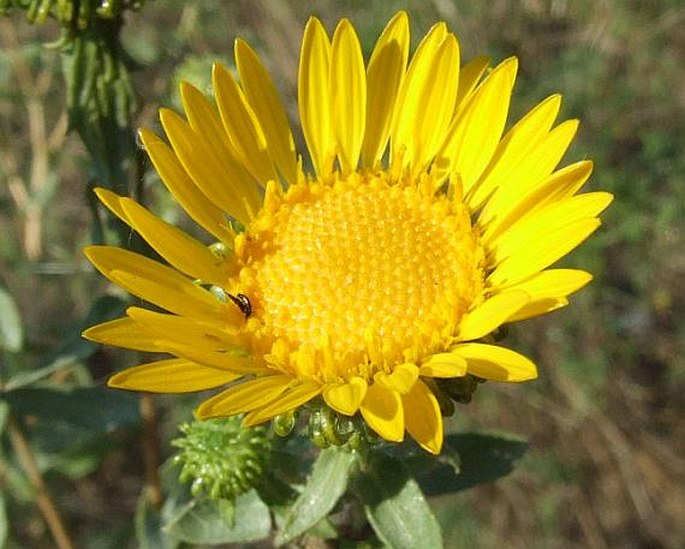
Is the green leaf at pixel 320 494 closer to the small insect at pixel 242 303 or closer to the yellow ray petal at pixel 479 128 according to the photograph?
the small insect at pixel 242 303

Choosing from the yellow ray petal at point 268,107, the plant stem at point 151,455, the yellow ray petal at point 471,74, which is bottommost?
the plant stem at point 151,455

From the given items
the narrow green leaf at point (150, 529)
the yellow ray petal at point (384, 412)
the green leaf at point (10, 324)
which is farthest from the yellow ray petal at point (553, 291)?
the green leaf at point (10, 324)

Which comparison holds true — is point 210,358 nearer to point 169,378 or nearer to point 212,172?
point 169,378

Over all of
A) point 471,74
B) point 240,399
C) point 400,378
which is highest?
point 471,74

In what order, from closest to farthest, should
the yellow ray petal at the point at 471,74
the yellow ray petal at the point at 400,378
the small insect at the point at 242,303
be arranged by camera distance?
the yellow ray petal at the point at 400,378 → the small insect at the point at 242,303 → the yellow ray petal at the point at 471,74

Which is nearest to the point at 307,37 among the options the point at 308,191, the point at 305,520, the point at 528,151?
the point at 308,191

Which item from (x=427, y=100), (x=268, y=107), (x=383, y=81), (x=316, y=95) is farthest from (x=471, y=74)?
(x=268, y=107)
